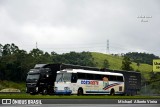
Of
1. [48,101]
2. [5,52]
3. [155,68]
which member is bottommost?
[48,101]

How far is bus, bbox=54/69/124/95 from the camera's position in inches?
1674

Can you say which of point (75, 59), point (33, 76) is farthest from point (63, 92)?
point (75, 59)

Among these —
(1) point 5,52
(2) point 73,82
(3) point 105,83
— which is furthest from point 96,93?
(1) point 5,52

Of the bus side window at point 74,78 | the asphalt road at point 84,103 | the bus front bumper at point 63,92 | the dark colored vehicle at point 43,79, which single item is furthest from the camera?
the dark colored vehicle at point 43,79

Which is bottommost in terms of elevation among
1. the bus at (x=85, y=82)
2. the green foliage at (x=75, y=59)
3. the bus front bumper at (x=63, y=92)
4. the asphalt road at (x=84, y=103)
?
the asphalt road at (x=84, y=103)

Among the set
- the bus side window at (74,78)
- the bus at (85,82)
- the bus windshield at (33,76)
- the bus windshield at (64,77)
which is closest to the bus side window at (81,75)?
the bus at (85,82)

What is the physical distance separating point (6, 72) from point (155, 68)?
274 ft

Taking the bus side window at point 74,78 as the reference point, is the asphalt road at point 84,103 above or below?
below

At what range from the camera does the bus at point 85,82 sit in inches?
1674

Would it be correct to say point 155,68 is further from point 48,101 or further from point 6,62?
point 6,62

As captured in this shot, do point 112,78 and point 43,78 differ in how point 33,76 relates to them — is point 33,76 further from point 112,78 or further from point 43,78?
point 112,78

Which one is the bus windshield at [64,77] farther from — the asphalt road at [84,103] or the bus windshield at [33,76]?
the asphalt road at [84,103]

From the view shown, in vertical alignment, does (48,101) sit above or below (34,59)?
below

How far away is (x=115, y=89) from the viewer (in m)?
50.1
